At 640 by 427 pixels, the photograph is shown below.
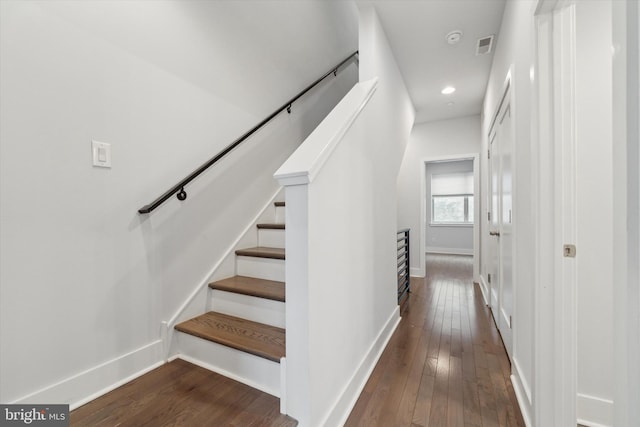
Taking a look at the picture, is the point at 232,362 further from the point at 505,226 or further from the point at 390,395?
the point at 505,226

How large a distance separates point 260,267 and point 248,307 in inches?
13.8

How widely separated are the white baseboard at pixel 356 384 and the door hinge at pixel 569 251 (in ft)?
3.87

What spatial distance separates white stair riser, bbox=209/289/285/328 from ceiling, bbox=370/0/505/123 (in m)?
2.27

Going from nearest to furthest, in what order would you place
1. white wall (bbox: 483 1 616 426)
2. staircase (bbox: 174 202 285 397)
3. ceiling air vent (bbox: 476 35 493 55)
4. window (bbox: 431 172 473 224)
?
1. white wall (bbox: 483 1 616 426)
2. staircase (bbox: 174 202 285 397)
3. ceiling air vent (bbox: 476 35 493 55)
4. window (bbox: 431 172 473 224)

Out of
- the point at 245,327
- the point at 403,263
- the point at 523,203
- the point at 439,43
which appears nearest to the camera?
the point at 523,203

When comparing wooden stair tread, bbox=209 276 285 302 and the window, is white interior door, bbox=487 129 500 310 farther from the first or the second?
the window

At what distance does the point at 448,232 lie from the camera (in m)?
7.47

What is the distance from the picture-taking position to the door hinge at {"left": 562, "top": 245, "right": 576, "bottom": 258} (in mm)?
1173

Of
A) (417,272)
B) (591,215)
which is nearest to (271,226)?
(591,215)

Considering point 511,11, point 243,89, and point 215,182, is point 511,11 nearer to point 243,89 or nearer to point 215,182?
point 243,89

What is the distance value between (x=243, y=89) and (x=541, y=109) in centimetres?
195

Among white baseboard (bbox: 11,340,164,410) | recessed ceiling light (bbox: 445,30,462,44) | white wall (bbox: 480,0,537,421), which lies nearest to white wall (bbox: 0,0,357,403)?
white baseboard (bbox: 11,340,164,410)

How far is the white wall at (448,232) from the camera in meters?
7.19

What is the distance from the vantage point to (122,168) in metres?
1.45
